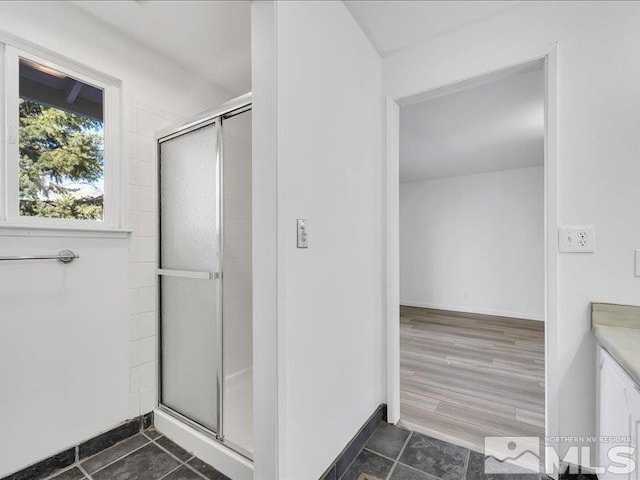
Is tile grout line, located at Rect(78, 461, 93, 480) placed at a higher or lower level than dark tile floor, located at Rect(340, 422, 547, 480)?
higher

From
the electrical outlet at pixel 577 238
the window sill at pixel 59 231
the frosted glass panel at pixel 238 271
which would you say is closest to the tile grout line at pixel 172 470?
the frosted glass panel at pixel 238 271

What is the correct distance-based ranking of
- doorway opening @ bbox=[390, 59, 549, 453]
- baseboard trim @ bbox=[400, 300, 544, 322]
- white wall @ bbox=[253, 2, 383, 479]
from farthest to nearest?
1. baseboard trim @ bbox=[400, 300, 544, 322]
2. doorway opening @ bbox=[390, 59, 549, 453]
3. white wall @ bbox=[253, 2, 383, 479]

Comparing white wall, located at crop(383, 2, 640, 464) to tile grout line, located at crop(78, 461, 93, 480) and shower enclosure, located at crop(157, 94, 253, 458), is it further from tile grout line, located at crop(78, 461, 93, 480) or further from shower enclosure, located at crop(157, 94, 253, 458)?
tile grout line, located at crop(78, 461, 93, 480)

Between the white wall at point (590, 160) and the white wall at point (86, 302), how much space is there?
2322mm

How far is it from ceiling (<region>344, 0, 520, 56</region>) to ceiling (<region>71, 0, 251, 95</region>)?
69 centimetres

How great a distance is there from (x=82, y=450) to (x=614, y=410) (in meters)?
2.58

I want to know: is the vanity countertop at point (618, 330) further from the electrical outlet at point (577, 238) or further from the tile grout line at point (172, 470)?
the tile grout line at point (172, 470)

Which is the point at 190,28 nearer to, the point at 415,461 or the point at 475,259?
the point at 415,461

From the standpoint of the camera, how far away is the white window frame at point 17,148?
1.43 metres

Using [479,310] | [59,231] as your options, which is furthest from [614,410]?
[479,310]

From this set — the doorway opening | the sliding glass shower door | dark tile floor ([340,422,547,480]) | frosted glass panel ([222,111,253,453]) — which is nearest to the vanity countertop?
the doorway opening

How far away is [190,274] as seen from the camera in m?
1.78

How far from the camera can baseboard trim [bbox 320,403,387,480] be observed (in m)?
1.48

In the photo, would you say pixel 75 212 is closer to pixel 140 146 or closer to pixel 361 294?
pixel 140 146
